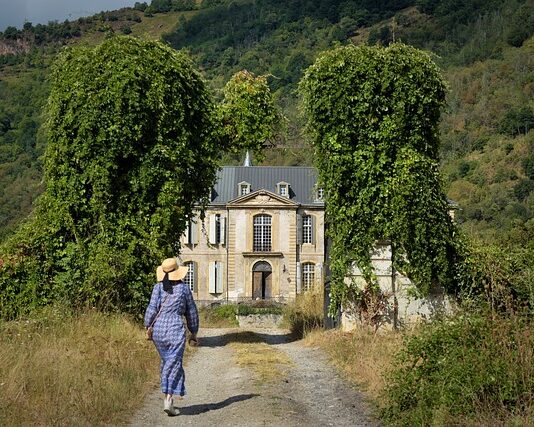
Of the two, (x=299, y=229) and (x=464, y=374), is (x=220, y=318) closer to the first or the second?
(x=299, y=229)

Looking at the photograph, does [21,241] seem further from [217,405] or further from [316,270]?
[316,270]

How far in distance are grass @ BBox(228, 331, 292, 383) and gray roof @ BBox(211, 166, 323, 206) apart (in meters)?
44.0

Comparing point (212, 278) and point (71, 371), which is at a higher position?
point (212, 278)

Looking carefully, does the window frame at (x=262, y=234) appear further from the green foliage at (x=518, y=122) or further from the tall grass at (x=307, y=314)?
the green foliage at (x=518, y=122)

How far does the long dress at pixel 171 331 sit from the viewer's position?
35.2 ft

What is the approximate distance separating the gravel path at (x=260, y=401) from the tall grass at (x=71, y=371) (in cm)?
43

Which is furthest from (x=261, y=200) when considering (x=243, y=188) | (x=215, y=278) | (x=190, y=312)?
(x=190, y=312)

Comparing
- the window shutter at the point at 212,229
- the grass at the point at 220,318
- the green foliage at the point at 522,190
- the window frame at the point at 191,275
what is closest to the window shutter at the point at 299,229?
the window shutter at the point at 212,229

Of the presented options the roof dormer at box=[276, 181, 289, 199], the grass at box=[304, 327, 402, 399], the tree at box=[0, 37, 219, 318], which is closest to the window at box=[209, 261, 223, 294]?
the roof dormer at box=[276, 181, 289, 199]

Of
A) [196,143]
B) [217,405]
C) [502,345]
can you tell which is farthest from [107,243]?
[502,345]

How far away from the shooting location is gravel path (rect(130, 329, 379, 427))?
10.1m

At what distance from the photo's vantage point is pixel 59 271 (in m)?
19.4

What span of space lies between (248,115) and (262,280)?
45101 millimetres

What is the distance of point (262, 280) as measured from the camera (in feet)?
215
